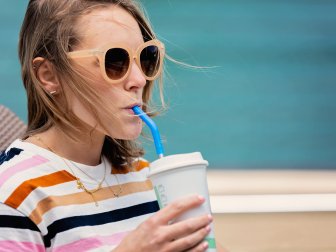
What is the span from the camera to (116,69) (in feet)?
3.84

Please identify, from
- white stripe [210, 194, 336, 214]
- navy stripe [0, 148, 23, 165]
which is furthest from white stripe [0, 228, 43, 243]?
white stripe [210, 194, 336, 214]

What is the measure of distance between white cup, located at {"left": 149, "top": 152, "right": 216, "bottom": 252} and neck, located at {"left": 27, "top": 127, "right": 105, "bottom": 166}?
1.06 ft

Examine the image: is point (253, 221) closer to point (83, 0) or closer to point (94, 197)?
point (94, 197)

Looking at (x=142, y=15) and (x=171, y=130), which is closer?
(x=142, y=15)

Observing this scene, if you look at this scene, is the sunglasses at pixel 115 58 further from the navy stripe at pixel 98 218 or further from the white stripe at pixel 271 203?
the white stripe at pixel 271 203

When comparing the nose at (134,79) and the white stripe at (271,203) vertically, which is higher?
the nose at (134,79)

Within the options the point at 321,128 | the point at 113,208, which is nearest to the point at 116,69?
the point at 113,208

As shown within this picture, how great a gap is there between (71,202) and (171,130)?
4.60 feet

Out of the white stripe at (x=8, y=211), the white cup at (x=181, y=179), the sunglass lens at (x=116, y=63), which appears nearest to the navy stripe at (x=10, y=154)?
the white stripe at (x=8, y=211)

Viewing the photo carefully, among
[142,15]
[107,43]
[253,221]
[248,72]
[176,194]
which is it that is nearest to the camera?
[176,194]

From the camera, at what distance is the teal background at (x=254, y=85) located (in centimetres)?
245

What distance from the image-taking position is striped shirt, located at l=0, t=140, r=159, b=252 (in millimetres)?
1090

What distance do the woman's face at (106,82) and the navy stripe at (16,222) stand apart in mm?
225

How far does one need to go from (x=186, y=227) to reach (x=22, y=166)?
38 centimetres
